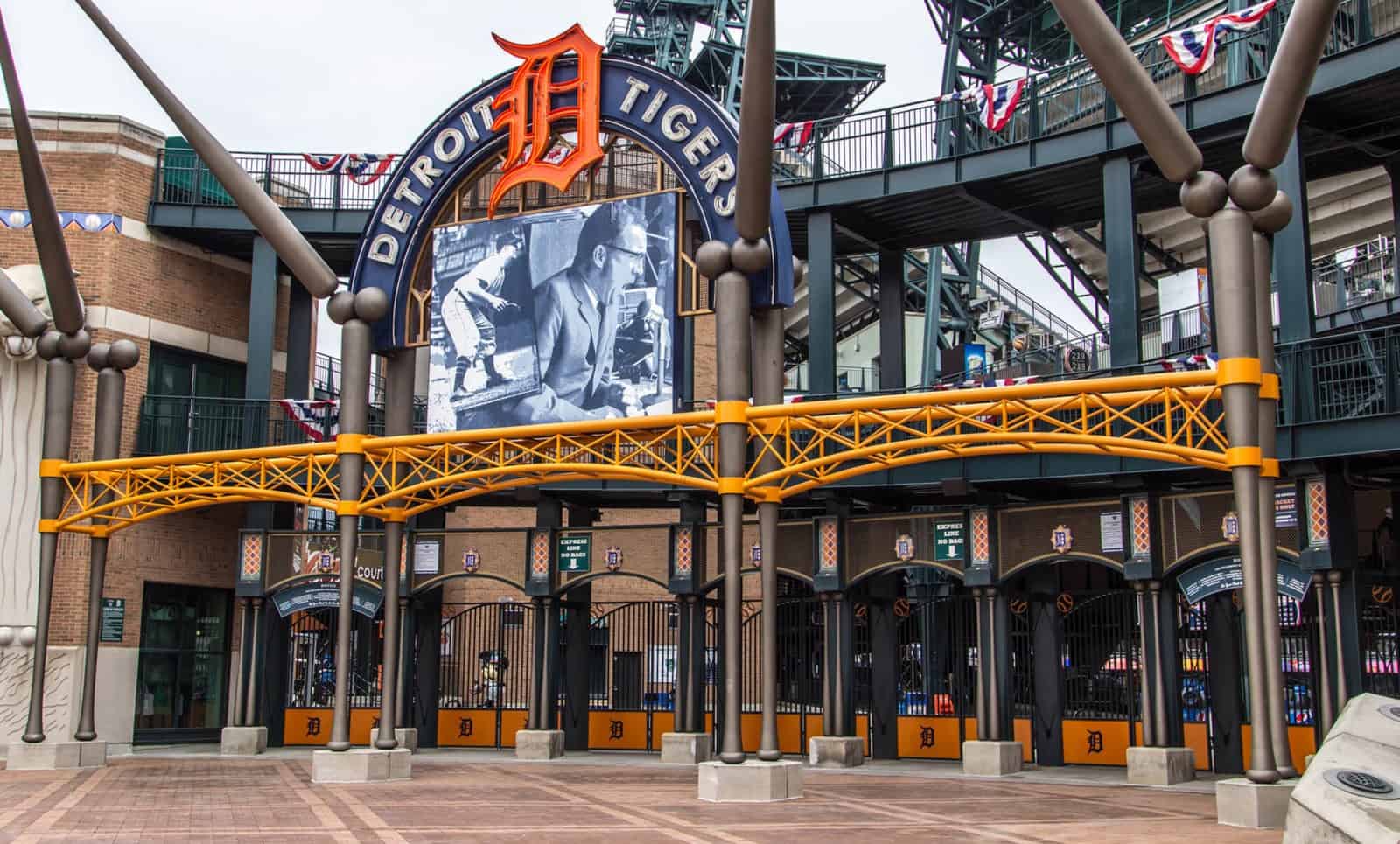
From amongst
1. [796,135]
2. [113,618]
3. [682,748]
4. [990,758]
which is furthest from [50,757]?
[796,135]

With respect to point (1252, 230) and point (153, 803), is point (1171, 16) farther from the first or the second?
point (153, 803)

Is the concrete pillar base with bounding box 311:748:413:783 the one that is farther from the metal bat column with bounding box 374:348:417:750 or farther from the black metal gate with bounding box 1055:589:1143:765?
the black metal gate with bounding box 1055:589:1143:765

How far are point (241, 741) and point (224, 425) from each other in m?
6.30

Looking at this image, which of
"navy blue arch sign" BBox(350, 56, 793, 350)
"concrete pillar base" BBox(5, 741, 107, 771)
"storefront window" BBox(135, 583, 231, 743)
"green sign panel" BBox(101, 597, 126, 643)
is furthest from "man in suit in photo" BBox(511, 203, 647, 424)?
"storefront window" BBox(135, 583, 231, 743)

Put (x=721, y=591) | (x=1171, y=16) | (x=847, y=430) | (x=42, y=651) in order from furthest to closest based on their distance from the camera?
(x=1171, y=16), (x=721, y=591), (x=847, y=430), (x=42, y=651)

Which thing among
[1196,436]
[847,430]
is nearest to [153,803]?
[847,430]

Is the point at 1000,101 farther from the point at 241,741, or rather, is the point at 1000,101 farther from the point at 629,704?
the point at 241,741

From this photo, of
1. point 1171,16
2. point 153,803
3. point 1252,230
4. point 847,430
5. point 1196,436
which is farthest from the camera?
point 1171,16

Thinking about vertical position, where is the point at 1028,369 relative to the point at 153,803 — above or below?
above

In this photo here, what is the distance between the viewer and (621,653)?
28.1 m

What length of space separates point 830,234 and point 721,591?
285 inches

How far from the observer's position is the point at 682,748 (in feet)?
82.4

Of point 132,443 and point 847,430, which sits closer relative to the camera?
point 847,430

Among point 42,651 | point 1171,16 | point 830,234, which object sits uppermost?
point 1171,16
